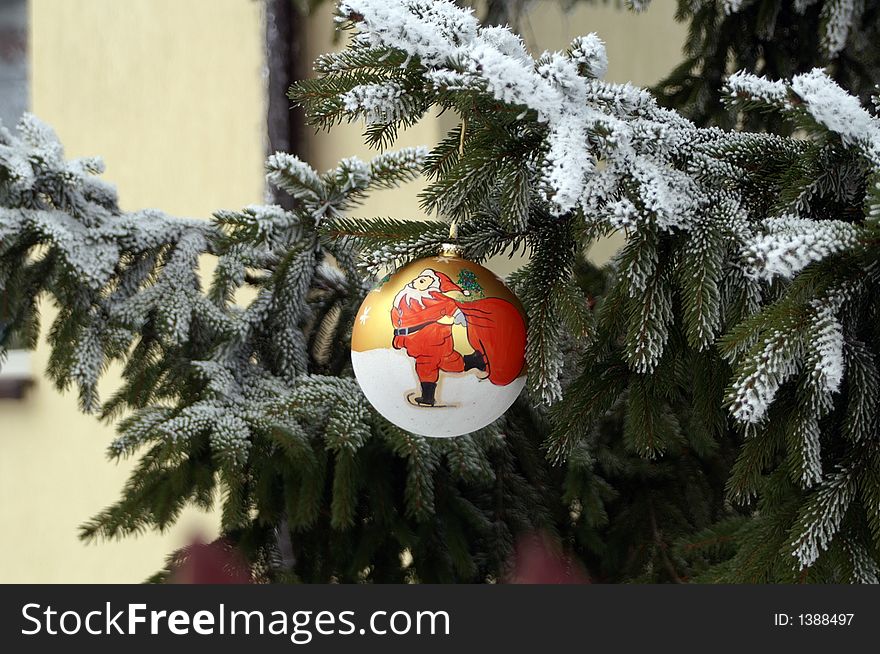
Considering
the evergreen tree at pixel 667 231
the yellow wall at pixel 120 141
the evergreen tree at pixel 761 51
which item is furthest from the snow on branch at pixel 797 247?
the yellow wall at pixel 120 141

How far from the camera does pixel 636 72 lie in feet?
7.54

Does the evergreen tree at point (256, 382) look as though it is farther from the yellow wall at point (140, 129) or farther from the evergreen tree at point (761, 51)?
the yellow wall at point (140, 129)

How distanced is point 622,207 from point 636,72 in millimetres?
1825

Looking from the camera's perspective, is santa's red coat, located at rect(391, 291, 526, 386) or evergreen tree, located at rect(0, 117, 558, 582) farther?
evergreen tree, located at rect(0, 117, 558, 582)

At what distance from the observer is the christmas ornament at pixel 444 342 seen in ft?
2.15

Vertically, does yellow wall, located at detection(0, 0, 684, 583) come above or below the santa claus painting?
above

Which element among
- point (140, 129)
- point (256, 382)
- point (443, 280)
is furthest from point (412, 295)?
point (140, 129)

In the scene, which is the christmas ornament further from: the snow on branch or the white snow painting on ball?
the snow on branch

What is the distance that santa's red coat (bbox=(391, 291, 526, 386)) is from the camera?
0.65m

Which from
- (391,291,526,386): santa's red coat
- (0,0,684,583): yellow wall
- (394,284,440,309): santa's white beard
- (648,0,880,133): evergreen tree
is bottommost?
(391,291,526,386): santa's red coat

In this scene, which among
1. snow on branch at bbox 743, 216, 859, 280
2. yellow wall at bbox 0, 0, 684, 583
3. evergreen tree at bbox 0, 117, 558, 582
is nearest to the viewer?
snow on branch at bbox 743, 216, 859, 280

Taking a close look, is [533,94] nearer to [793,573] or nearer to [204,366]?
[793,573]

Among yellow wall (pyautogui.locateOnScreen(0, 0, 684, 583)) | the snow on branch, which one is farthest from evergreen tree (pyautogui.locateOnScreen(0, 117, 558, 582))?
yellow wall (pyautogui.locateOnScreen(0, 0, 684, 583))

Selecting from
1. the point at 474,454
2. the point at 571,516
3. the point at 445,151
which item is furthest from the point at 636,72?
the point at 445,151
